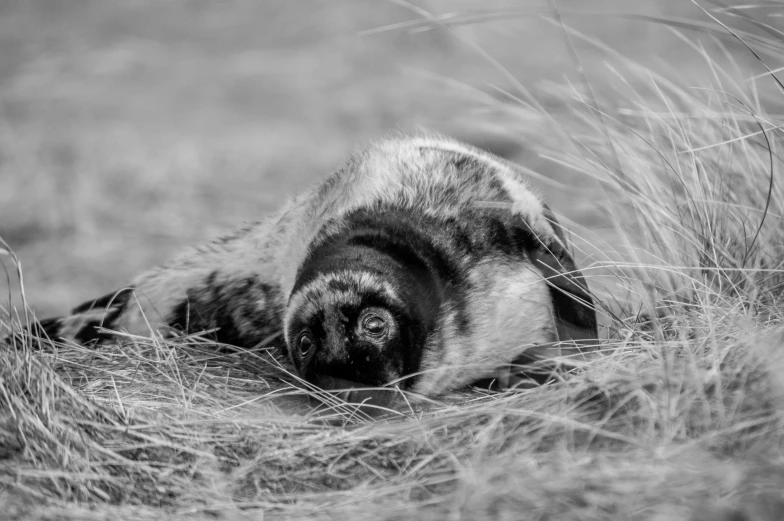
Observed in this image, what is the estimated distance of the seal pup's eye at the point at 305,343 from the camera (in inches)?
124

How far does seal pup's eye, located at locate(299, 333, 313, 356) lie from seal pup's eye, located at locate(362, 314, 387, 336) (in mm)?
242

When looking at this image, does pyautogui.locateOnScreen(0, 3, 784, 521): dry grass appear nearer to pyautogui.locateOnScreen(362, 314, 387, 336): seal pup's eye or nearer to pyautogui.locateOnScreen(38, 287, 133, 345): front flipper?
pyautogui.locateOnScreen(362, 314, 387, 336): seal pup's eye

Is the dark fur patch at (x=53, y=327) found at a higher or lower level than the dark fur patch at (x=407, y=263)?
lower

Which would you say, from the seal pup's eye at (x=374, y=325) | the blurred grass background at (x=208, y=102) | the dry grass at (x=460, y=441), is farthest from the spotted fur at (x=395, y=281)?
the blurred grass background at (x=208, y=102)

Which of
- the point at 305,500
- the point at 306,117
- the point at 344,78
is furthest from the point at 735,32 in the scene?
the point at 344,78

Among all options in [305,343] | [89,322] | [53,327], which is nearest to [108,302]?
[89,322]

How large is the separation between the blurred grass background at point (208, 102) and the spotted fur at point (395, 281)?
0.96 metres

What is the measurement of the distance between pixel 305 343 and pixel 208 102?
7487 millimetres

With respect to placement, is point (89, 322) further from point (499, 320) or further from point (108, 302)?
point (499, 320)

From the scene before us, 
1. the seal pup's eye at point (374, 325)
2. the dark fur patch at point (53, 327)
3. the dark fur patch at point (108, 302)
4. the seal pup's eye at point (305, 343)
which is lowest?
the dark fur patch at point (53, 327)

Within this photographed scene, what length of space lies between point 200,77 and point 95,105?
55.7 inches

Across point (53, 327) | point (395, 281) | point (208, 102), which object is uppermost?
point (208, 102)

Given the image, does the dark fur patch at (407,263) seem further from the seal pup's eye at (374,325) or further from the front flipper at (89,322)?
the front flipper at (89,322)

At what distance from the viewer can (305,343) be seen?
3.18 m
